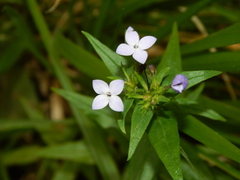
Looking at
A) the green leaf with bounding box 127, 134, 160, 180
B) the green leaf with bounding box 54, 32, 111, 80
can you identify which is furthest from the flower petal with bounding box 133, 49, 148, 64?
the green leaf with bounding box 54, 32, 111, 80

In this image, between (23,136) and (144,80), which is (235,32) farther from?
(23,136)

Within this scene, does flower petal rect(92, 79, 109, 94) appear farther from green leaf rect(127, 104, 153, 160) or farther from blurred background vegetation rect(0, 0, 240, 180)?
blurred background vegetation rect(0, 0, 240, 180)

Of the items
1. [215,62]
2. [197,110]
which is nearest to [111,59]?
[197,110]

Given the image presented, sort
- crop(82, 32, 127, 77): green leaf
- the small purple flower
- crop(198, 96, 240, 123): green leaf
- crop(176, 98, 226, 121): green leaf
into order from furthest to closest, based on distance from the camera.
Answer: crop(198, 96, 240, 123): green leaf → crop(176, 98, 226, 121): green leaf → crop(82, 32, 127, 77): green leaf → the small purple flower

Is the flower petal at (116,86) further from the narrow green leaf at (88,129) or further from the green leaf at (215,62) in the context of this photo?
the narrow green leaf at (88,129)

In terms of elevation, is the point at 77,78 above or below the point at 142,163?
above

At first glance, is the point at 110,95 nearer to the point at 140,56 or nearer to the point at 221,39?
the point at 140,56
